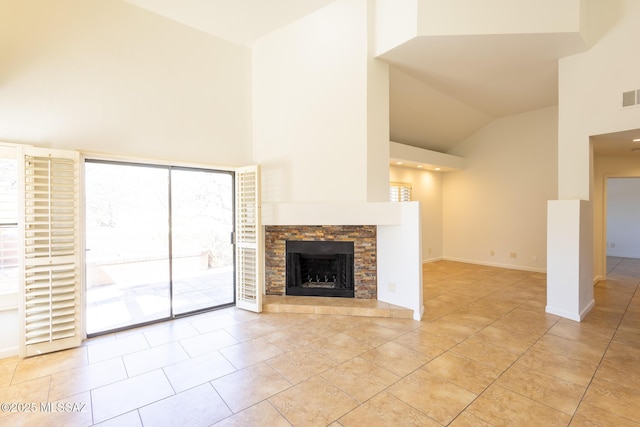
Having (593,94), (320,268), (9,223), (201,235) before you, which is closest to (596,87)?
(593,94)

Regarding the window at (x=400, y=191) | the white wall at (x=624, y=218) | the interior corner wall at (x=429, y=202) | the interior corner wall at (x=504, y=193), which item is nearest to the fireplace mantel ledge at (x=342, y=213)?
the window at (x=400, y=191)

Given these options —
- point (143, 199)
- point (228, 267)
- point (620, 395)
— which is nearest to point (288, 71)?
point (143, 199)

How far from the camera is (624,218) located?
9.18 m

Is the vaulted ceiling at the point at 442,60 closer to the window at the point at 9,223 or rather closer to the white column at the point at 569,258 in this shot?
the white column at the point at 569,258

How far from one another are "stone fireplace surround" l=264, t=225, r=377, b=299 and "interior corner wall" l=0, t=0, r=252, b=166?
143cm

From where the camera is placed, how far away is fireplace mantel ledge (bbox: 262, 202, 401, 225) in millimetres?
4246

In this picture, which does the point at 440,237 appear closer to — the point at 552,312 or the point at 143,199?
the point at 552,312

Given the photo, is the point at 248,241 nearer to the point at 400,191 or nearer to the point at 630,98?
the point at 400,191

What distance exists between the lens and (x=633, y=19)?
149 inches

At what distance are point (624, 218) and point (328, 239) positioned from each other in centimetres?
1022

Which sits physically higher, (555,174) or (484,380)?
(555,174)

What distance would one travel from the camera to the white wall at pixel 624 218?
8.94 metres

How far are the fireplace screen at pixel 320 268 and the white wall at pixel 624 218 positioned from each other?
9726mm

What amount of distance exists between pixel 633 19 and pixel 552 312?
399 cm
